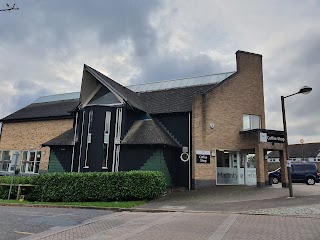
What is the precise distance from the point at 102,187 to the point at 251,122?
41.1 ft

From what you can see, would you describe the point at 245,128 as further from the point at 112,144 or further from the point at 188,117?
the point at 112,144

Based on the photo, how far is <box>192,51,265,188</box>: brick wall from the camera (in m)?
19.9

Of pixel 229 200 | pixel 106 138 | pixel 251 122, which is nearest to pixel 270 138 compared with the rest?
pixel 251 122

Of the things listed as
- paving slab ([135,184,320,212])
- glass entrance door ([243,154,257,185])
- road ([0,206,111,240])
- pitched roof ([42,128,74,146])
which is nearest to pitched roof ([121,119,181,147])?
paving slab ([135,184,320,212])

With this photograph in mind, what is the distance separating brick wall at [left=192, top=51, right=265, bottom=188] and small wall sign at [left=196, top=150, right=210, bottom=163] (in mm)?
246

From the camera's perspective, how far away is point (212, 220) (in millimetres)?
10125

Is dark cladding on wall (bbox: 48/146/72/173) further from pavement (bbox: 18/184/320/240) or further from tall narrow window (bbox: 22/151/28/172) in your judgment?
pavement (bbox: 18/184/320/240)

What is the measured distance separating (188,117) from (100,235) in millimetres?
13569

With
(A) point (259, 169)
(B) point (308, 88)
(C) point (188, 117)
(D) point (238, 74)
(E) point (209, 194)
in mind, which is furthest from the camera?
(D) point (238, 74)

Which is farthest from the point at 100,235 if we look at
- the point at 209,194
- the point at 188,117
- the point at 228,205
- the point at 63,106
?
the point at 63,106

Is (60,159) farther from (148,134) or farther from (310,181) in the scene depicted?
(310,181)

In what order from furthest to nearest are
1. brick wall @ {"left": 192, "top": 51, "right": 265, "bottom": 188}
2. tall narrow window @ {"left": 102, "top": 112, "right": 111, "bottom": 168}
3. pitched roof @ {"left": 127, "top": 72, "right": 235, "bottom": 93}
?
pitched roof @ {"left": 127, "top": 72, "right": 235, "bottom": 93}, brick wall @ {"left": 192, "top": 51, "right": 265, "bottom": 188}, tall narrow window @ {"left": 102, "top": 112, "right": 111, "bottom": 168}

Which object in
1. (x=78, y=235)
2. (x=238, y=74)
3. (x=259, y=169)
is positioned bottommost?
(x=78, y=235)

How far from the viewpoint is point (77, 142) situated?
68.3 ft
